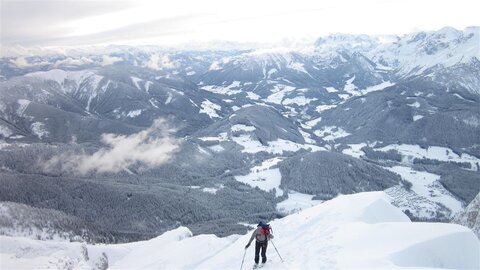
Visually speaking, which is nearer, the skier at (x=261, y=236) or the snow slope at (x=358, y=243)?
the snow slope at (x=358, y=243)

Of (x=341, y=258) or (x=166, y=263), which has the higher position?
(x=341, y=258)

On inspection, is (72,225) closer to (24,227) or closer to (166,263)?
(24,227)

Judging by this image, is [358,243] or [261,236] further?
[358,243]

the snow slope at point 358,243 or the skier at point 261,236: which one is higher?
the skier at point 261,236

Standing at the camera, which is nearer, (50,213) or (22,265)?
(22,265)

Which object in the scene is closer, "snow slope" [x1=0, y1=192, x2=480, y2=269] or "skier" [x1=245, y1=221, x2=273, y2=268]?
"snow slope" [x1=0, y1=192, x2=480, y2=269]

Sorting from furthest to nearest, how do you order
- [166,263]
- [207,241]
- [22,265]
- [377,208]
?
[207,241], [166,263], [22,265], [377,208]

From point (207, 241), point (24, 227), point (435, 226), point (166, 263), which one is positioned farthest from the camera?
point (24, 227)

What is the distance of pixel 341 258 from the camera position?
4172 cm

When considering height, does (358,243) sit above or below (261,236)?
Result: below

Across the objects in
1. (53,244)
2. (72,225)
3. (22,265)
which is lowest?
(72,225)

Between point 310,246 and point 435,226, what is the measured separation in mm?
14149

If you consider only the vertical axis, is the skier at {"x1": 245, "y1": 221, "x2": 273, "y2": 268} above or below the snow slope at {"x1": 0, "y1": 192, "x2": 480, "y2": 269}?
above

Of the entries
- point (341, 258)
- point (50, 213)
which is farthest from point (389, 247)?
point (50, 213)
